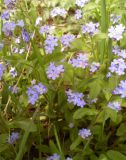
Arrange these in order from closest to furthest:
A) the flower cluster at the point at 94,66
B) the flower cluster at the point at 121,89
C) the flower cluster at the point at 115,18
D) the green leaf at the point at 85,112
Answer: the flower cluster at the point at 121,89, the green leaf at the point at 85,112, the flower cluster at the point at 94,66, the flower cluster at the point at 115,18

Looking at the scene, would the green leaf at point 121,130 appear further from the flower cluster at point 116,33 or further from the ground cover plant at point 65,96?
the flower cluster at point 116,33

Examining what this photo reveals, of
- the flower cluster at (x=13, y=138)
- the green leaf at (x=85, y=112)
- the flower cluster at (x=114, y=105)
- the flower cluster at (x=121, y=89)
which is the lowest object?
the flower cluster at (x=13, y=138)

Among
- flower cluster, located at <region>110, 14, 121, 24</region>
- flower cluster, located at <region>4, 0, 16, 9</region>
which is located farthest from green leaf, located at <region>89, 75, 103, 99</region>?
flower cluster, located at <region>4, 0, 16, 9</region>

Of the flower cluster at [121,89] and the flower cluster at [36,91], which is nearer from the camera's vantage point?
the flower cluster at [121,89]

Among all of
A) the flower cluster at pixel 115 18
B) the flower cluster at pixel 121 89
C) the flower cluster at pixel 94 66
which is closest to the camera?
the flower cluster at pixel 121 89

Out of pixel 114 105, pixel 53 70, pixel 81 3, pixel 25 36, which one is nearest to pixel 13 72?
pixel 25 36

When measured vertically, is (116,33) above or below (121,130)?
above

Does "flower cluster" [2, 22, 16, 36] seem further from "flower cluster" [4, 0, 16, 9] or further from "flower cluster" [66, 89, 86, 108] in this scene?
"flower cluster" [66, 89, 86, 108]

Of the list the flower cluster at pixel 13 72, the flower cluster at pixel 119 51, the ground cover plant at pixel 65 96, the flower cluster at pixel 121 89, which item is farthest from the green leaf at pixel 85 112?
the flower cluster at pixel 13 72

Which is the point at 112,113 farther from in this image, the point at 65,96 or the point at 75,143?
the point at 65,96

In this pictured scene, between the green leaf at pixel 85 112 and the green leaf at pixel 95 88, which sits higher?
the green leaf at pixel 95 88
